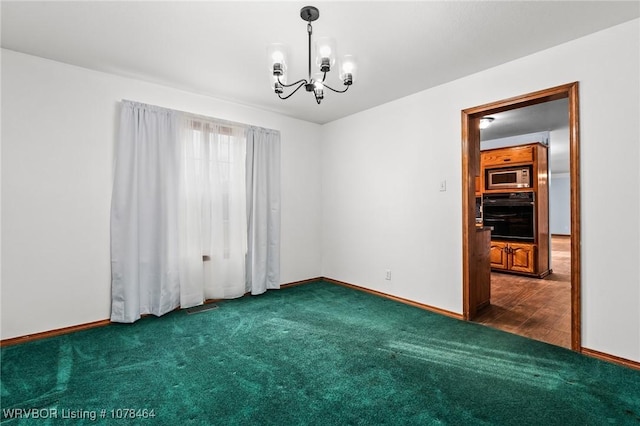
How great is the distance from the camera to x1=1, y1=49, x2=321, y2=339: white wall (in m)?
2.74

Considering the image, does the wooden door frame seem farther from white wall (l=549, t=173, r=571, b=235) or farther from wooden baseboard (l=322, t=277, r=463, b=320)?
white wall (l=549, t=173, r=571, b=235)

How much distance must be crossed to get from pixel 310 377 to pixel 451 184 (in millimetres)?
2481

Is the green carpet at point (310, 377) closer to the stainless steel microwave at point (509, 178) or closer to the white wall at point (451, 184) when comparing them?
the white wall at point (451, 184)

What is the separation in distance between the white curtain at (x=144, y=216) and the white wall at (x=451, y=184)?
2.41 m

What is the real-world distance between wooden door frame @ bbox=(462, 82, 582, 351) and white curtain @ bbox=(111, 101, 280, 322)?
247cm

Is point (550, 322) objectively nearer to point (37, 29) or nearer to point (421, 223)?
point (421, 223)

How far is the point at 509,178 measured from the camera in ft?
18.8

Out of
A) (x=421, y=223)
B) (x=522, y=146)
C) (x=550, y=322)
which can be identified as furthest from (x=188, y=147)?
(x=522, y=146)

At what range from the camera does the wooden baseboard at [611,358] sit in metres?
2.30

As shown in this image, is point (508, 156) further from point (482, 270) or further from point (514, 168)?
point (482, 270)

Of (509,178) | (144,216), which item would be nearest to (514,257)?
Answer: (509,178)

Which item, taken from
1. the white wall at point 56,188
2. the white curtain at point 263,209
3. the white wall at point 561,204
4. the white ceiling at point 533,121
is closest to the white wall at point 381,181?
→ the white wall at point 56,188

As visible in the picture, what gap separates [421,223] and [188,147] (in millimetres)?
2952

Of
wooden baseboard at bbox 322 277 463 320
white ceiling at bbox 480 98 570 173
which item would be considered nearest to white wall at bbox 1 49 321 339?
wooden baseboard at bbox 322 277 463 320
